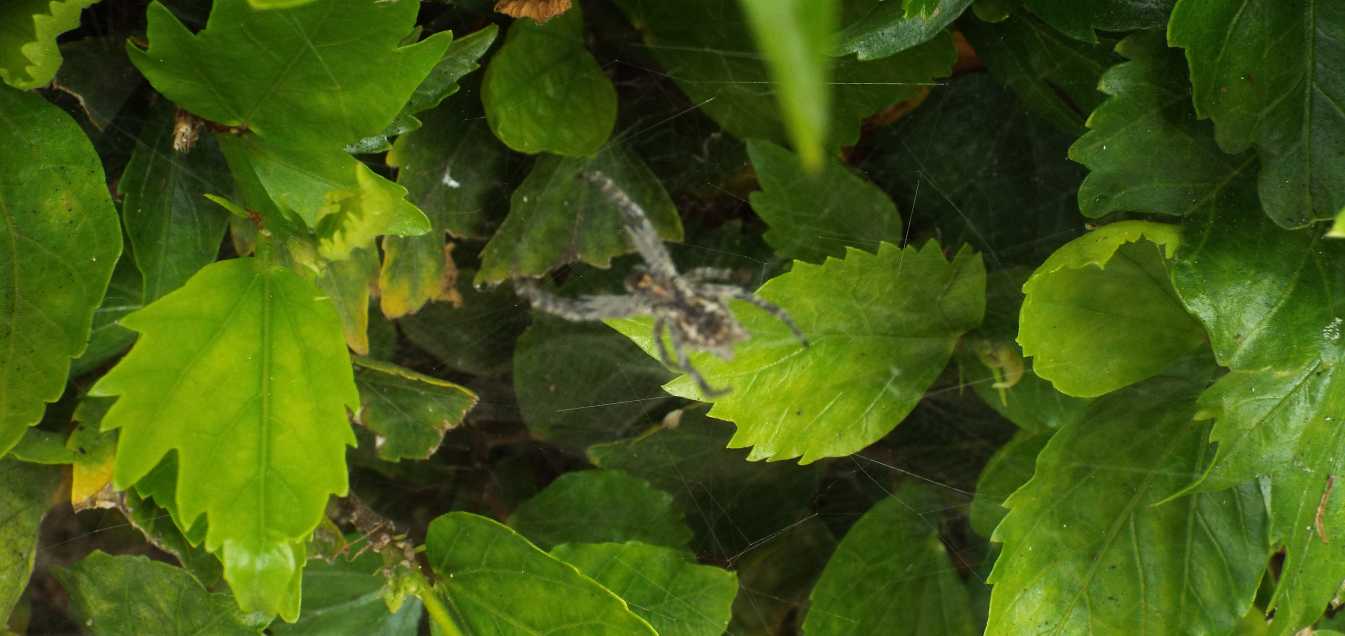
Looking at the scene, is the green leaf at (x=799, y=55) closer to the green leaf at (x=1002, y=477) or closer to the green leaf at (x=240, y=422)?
the green leaf at (x=240, y=422)

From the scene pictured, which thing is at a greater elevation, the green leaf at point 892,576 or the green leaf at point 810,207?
the green leaf at point 810,207

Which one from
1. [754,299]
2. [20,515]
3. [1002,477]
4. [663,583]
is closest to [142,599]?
[20,515]

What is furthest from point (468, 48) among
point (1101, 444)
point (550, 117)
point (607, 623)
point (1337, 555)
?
point (1337, 555)

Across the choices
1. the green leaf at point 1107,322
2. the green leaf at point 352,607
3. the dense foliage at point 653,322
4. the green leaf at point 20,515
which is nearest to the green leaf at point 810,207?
the dense foliage at point 653,322

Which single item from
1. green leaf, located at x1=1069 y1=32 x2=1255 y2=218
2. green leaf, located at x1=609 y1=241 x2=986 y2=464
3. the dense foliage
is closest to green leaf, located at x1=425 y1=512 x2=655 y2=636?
the dense foliage

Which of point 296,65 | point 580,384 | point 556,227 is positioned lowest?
point 580,384

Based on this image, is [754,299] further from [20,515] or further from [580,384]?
[20,515]

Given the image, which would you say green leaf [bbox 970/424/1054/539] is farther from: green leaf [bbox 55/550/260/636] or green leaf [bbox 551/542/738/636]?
green leaf [bbox 55/550/260/636]
